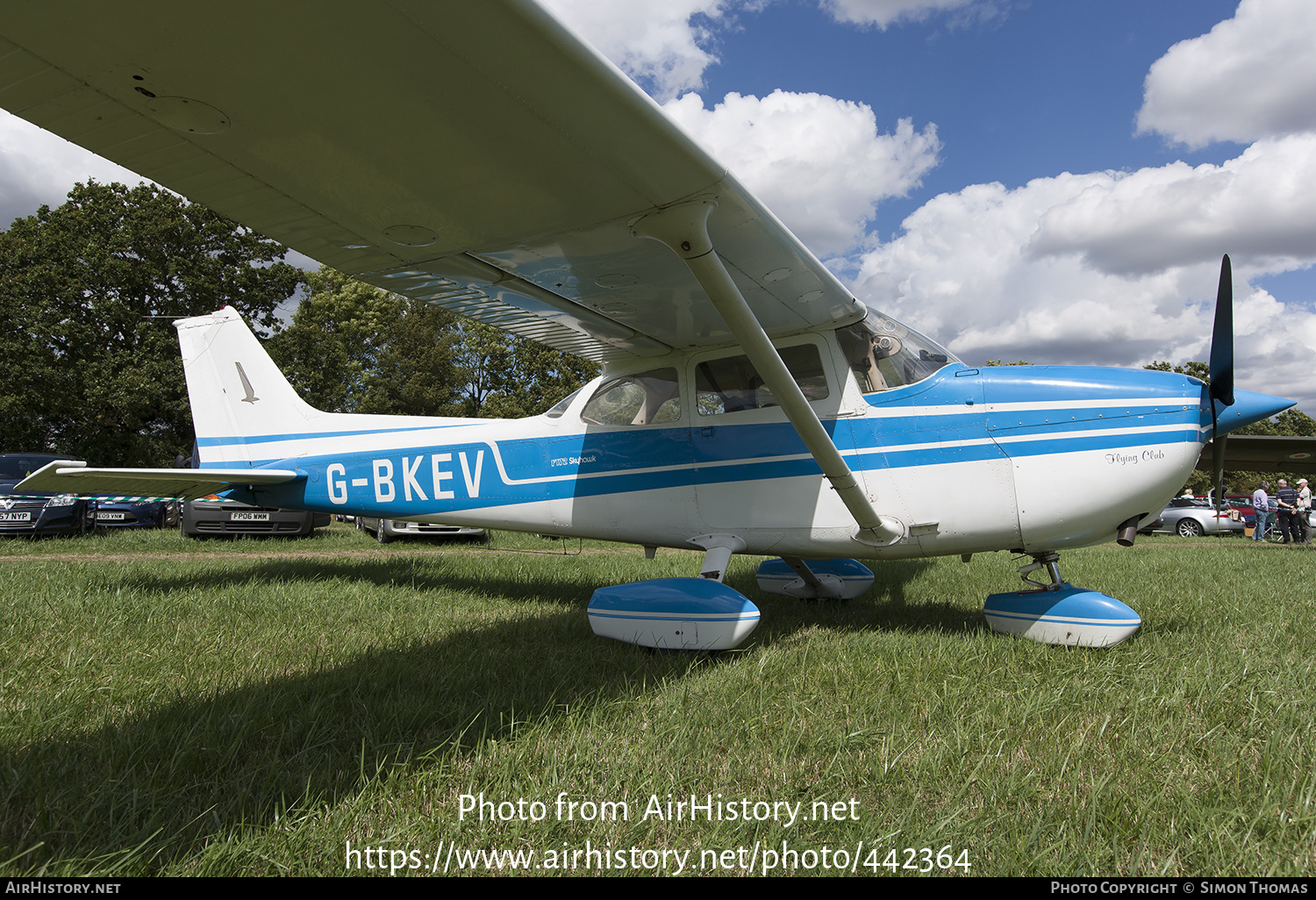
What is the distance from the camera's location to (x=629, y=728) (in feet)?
8.29

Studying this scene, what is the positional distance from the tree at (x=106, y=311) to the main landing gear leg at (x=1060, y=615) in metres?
27.1

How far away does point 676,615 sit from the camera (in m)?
3.69

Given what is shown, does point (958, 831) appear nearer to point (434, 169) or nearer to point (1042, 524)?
point (1042, 524)

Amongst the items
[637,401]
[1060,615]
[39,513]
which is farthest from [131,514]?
[1060,615]

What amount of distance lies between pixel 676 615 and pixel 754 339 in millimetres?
1649

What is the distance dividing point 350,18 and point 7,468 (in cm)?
1489

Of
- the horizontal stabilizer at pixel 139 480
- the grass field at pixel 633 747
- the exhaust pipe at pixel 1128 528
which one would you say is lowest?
the grass field at pixel 633 747

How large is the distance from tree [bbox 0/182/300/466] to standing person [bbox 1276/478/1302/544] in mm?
34094

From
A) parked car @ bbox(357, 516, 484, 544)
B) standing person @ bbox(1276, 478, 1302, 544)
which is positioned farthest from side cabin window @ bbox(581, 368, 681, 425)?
standing person @ bbox(1276, 478, 1302, 544)

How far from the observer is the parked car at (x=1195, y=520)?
20.1 meters

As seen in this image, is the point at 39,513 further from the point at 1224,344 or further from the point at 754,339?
the point at 1224,344

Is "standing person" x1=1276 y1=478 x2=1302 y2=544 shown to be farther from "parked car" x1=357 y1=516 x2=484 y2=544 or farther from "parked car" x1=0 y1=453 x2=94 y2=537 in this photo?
"parked car" x1=0 y1=453 x2=94 y2=537

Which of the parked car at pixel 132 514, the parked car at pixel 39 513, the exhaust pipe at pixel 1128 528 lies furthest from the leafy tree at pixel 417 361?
the exhaust pipe at pixel 1128 528

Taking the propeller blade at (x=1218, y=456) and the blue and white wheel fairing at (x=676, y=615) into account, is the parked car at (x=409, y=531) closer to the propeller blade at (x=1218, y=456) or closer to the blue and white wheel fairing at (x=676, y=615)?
the blue and white wheel fairing at (x=676, y=615)
